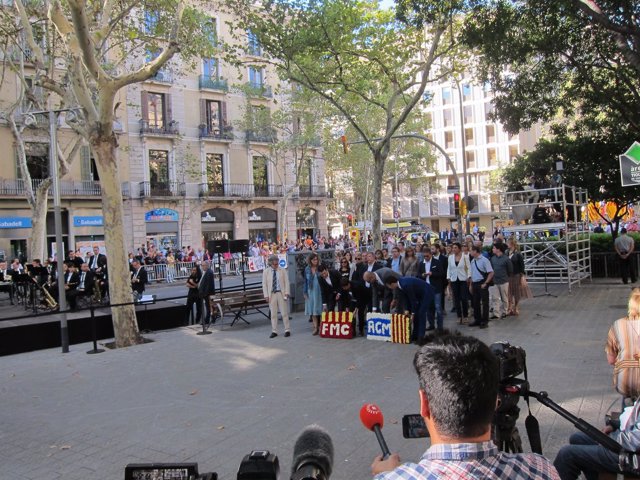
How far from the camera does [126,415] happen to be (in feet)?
21.7

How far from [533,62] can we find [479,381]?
1742cm

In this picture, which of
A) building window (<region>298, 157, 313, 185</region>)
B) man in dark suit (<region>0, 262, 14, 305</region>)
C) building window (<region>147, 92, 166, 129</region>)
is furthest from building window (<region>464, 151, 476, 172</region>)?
man in dark suit (<region>0, 262, 14, 305</region>)

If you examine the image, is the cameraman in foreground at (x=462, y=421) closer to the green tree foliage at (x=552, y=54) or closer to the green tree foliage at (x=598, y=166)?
the green tree foliage at (x=552, y=54)

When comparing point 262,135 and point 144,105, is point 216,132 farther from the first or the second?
point 144,105

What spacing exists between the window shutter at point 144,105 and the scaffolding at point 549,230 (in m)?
26.8

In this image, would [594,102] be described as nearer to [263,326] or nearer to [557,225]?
[557,225]

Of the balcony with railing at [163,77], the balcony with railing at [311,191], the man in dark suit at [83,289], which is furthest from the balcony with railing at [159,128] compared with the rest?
the man in dark suit at [83,289]

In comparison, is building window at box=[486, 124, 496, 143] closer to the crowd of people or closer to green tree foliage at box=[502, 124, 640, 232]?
green tree foliage at box=[502, 124, 640, 232]

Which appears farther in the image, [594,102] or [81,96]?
[594,102]

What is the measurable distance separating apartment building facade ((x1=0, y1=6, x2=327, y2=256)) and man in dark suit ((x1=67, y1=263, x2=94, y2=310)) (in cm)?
1643

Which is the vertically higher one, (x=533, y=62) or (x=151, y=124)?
(x=151, y=124)

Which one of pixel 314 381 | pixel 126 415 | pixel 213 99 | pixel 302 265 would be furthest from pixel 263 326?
pixel 213 99

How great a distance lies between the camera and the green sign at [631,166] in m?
9.47

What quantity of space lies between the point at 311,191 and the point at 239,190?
761 centimetres
